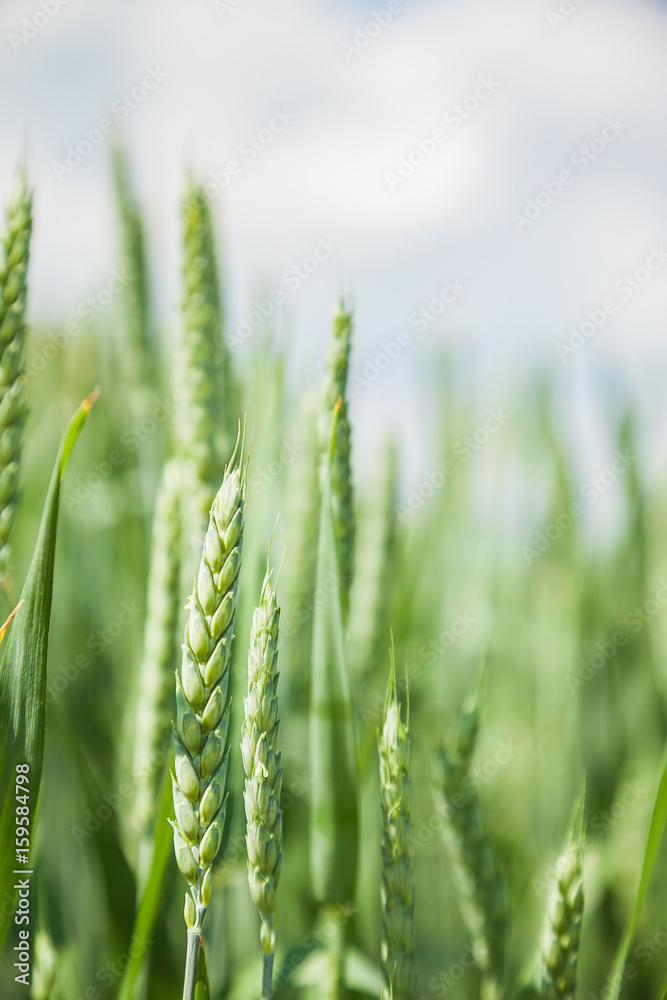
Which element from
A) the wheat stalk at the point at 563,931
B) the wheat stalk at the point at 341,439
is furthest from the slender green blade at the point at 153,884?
the wheat stalk at the point at 563,931

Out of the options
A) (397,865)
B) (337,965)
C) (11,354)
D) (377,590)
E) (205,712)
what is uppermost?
(11,354)

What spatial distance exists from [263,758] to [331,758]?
0.18 m

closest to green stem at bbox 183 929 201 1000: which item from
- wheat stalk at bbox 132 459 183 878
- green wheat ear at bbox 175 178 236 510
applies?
wheat stalk at bbox 132 459 183 878

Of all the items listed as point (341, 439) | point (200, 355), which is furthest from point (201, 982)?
point (200, 355)

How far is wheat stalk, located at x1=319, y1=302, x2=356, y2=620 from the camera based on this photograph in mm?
592

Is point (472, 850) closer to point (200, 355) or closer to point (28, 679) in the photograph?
point (28, 679)

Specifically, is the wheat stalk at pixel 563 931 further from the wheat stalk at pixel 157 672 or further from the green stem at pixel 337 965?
the wheat stalk at pixel 157 672

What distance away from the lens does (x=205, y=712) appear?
42cm

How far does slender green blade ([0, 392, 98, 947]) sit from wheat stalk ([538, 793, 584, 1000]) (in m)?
0.40

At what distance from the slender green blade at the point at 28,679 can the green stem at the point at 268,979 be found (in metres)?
0.18

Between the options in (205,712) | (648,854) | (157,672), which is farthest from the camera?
(157,672)

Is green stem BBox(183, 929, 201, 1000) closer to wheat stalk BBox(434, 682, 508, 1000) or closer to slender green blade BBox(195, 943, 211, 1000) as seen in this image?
slender green blade BBox(195, 943, 211, 1000)

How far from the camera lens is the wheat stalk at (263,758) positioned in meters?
0.42

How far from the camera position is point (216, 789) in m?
0.42
